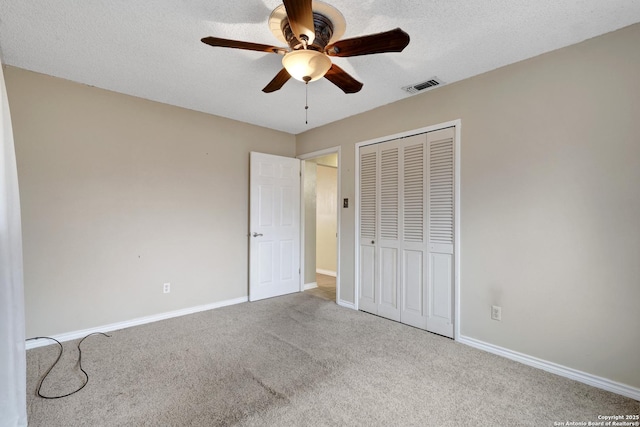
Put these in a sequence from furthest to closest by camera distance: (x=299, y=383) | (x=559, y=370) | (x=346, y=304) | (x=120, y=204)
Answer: (x=346, y=304) → (x=120, y=204) → (x=559, y=370) → (x=299, y=383)

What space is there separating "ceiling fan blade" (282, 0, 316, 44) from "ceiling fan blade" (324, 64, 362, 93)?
0.42 m

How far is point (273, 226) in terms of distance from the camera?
433 centimetres

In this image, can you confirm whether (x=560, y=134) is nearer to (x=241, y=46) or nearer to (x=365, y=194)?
(x=365, y=194)

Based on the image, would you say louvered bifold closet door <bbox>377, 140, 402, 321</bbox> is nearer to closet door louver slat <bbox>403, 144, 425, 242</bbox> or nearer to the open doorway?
closet door louver slat <bbox>403, 144, 425, 242</bbox>

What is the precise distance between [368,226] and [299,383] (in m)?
2.02

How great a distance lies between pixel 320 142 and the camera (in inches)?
171

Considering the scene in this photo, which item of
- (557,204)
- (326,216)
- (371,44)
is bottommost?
(326,216)

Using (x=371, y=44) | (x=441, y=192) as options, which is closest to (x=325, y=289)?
(x=441, y=192)

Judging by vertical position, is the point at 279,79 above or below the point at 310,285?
above

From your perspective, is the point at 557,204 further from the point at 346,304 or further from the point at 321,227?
the point at 321,227

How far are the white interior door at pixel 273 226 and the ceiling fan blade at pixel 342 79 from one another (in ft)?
7.16

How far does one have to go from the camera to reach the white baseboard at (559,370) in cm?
201

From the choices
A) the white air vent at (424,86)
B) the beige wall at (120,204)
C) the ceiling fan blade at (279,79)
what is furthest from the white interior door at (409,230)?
the beige wall at (120,204)

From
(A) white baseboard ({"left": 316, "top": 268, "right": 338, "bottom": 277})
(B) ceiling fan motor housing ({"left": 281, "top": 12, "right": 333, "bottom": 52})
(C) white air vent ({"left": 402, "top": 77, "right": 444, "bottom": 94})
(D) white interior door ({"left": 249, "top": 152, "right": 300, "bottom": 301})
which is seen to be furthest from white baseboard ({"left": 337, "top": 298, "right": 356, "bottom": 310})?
(B) ceiling fan motor housing ({"left": 281, "top": 12, "right": 333, "bottom": 52})
